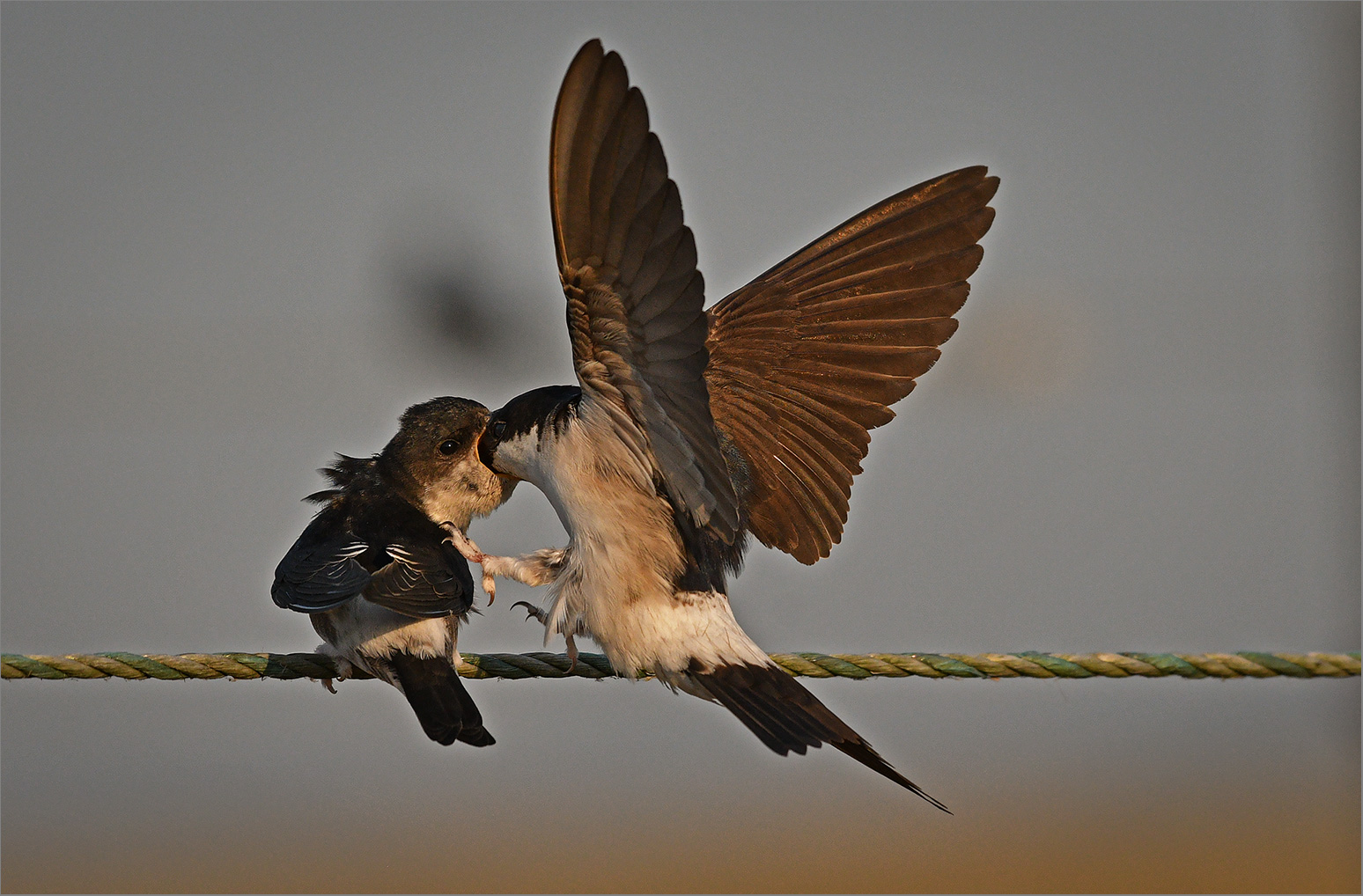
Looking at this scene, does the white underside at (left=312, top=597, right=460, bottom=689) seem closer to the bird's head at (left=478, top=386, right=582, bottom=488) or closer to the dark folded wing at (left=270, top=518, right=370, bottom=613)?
the dark folded wing at (left=270, top=518, right=370, bottom=613)

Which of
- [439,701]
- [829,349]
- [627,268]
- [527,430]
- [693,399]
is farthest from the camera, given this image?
[829,349]

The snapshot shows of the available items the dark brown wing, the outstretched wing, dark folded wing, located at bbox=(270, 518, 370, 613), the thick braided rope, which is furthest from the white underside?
the dark brown wing

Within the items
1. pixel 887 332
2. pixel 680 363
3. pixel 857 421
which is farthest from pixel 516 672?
pixel 887 332

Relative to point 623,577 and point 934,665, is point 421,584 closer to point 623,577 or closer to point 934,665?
point 623,577

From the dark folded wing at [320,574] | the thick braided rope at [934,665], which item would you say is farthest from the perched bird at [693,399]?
the dark folded wing at [320,574]

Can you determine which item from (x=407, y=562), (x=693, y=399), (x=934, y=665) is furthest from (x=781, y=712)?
(x=407, y=562)
